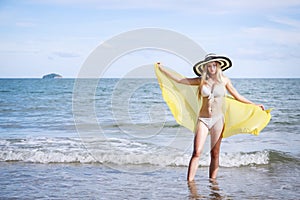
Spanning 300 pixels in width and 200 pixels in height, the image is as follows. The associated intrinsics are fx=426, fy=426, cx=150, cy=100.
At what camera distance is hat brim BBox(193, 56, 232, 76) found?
6.31 metres

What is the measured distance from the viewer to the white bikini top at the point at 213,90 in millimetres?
6402

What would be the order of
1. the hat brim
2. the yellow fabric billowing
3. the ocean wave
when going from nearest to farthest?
1. the hat brim
2. the yellow fabric billowing
3. the ocean wave

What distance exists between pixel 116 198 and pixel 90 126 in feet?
28.1

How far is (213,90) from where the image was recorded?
6.46 metres

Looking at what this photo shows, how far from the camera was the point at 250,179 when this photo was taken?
301 inches

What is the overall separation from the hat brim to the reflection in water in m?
1.82

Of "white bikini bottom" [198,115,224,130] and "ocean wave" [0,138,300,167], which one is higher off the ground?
"white bikini bottom" [198,115,224,130]

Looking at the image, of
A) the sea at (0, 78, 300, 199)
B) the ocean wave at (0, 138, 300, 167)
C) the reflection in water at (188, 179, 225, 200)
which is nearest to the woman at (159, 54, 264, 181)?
the reflection in water at (188, 179, 225, 200)

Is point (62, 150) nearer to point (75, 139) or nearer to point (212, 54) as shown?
point (75, 139)

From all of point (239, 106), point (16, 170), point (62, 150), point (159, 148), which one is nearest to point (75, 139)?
point (62, 150)

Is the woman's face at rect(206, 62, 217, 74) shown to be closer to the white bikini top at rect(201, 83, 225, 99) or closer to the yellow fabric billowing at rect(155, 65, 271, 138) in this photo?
the white bikini top at rect(201, 83, 225, 99)

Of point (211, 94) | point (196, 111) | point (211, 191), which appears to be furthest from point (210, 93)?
point (211, 191)

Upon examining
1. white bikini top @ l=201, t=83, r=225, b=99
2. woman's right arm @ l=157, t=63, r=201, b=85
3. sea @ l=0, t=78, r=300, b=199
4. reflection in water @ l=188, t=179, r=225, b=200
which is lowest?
reflection in water @ l=188, t=179, r=225, b=200

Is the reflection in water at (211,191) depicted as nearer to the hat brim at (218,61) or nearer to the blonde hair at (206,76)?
the blonde hair at (206,76)
